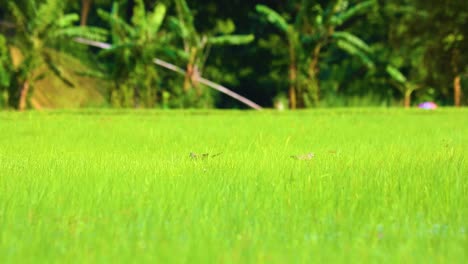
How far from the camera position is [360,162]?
5.84 metres

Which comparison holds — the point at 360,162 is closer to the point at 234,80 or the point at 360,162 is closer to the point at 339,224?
the point at 339,224

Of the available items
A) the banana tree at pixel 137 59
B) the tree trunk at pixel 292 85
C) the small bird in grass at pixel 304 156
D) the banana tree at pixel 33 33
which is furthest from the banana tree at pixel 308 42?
the small bird in grass at pixel 304 156

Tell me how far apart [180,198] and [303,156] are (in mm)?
2445

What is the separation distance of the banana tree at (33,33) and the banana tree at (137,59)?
936 mm

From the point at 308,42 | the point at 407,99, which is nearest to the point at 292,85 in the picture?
the point at 308,42

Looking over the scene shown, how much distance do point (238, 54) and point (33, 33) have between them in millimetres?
7576

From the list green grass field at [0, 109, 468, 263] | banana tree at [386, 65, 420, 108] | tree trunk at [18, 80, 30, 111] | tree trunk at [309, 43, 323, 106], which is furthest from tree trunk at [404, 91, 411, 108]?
green grass field at [0, 109, 468, 263]

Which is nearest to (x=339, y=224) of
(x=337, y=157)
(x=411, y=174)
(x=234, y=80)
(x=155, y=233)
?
(x=155, y=233)

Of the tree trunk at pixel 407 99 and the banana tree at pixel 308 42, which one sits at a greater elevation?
the banana tree at pixel 308 42

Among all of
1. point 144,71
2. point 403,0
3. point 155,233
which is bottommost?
point 155,233

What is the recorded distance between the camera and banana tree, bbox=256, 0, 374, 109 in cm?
2125

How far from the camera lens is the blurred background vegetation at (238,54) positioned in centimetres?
2005

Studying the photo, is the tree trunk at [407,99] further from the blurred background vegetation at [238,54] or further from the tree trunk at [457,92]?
the tree trunk at [457,92]

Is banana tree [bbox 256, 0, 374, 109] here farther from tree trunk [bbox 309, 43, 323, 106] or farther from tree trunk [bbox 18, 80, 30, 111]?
tree trunk [bbox 18, 80, 30, 111]
